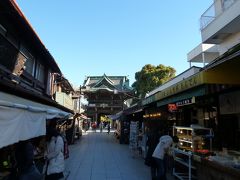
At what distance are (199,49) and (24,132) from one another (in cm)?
1992

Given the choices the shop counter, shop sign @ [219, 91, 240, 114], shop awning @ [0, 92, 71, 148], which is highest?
shop sign @ [219, 91, 240, 114]

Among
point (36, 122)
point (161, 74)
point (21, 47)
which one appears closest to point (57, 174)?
point (36, 122)

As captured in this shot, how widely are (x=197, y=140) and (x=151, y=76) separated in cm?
2797

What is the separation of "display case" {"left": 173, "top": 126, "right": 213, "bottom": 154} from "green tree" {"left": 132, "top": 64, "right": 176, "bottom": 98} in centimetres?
2574

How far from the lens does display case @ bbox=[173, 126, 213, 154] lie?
26.8 feet

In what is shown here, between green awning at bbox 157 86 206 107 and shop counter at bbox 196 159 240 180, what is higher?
green awning at bbox 157 86 206 107

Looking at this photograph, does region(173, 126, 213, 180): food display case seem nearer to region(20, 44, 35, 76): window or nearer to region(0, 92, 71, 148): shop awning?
region(0, 92, 71, 148): shop awning

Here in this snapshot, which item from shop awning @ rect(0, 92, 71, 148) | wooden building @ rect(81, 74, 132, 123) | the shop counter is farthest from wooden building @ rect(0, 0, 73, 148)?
wooden building @ rect(81, 74, 132, 123)

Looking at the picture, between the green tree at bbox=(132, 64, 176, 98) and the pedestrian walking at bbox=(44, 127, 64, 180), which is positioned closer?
the pedestrian walking at bbox=(44, 127, 64, 180)

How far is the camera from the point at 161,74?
3547cm

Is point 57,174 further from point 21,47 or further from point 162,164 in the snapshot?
point 21,47

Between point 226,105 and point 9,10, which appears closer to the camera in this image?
point 9,10

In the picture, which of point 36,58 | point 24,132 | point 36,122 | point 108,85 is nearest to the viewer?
point 24,132

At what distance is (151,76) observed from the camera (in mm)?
35938
